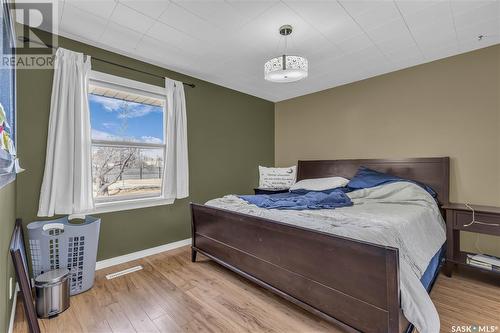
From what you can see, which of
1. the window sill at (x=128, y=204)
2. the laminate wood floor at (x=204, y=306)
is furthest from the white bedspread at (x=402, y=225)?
the window sill at (x=128, y=204)

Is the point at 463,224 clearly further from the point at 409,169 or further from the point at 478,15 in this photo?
A: the point at 478,15

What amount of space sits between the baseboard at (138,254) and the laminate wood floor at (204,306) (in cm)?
14

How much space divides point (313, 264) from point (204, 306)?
0.96m

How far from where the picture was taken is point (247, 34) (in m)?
2.39

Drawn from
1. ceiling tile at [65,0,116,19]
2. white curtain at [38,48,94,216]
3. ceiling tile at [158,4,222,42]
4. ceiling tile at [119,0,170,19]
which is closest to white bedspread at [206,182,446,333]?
white curtain at [38,48,94,216]

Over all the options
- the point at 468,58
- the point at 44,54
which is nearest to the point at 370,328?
the point at 468,58

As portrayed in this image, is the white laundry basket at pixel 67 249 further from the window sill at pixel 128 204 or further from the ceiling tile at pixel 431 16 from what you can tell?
the ceiling tile at pixel 431 16

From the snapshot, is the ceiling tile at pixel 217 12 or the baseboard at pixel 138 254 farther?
the baseboard at pixel 138 254

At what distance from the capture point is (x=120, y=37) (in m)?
2.47

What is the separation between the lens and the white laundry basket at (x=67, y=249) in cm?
197

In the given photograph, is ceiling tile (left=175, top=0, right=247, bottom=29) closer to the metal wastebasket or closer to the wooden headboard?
the metal wastebasket

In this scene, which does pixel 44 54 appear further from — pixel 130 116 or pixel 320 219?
pixel 320 219

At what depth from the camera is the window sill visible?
8.71 ft

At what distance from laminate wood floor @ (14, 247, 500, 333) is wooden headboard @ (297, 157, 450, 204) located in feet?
3.31
